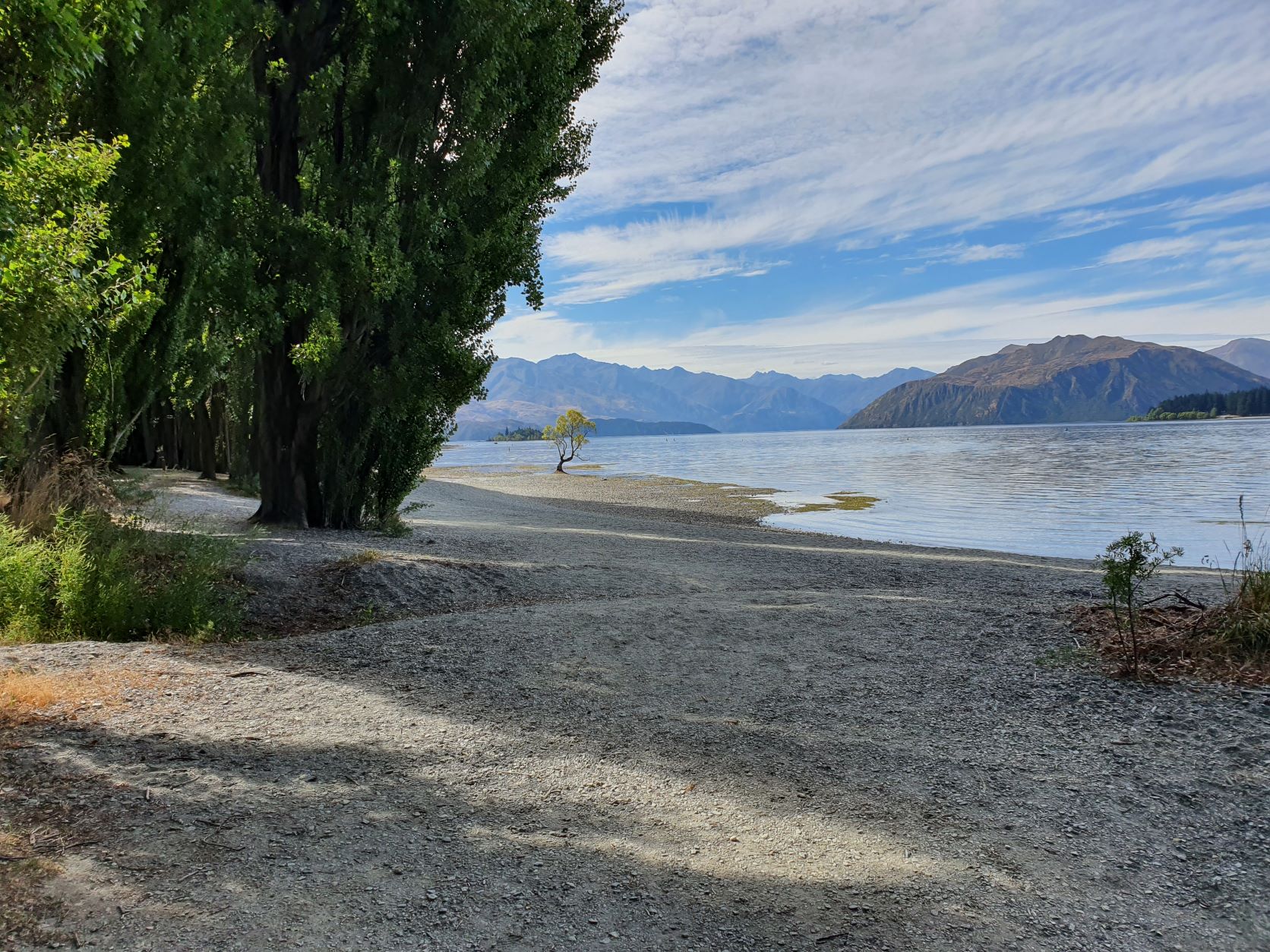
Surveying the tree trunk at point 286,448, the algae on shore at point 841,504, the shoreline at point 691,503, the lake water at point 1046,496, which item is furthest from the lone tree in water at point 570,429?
the tree trunk at point 286,448

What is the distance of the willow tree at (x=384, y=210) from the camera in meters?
12.5

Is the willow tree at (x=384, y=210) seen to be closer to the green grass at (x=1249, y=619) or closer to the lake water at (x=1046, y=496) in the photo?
the green grass at (x=1249, y=619)

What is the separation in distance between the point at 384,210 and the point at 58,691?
937 centimetres

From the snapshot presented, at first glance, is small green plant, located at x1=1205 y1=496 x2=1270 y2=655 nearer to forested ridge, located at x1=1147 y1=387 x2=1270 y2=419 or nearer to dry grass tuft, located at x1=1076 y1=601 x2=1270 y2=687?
dry grass tuft, located at x1=1076 y1=601 x2=1270 y2=687

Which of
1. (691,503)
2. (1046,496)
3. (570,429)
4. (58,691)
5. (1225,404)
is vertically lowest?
(691,503)

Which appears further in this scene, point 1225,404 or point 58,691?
point 1225,404

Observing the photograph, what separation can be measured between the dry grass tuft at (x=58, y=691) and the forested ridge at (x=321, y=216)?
4425mm

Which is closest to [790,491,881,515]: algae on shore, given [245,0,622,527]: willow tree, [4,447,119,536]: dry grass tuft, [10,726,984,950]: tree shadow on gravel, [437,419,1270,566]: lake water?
[437,419,1270,566]: lake water

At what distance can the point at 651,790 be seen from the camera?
429cm

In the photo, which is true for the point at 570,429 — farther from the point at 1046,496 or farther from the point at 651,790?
the point at 651,790

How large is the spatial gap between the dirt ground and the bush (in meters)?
0.65

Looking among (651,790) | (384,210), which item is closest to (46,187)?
(384,210)

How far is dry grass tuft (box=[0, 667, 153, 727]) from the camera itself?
4906mm

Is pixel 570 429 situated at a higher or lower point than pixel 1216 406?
lower
